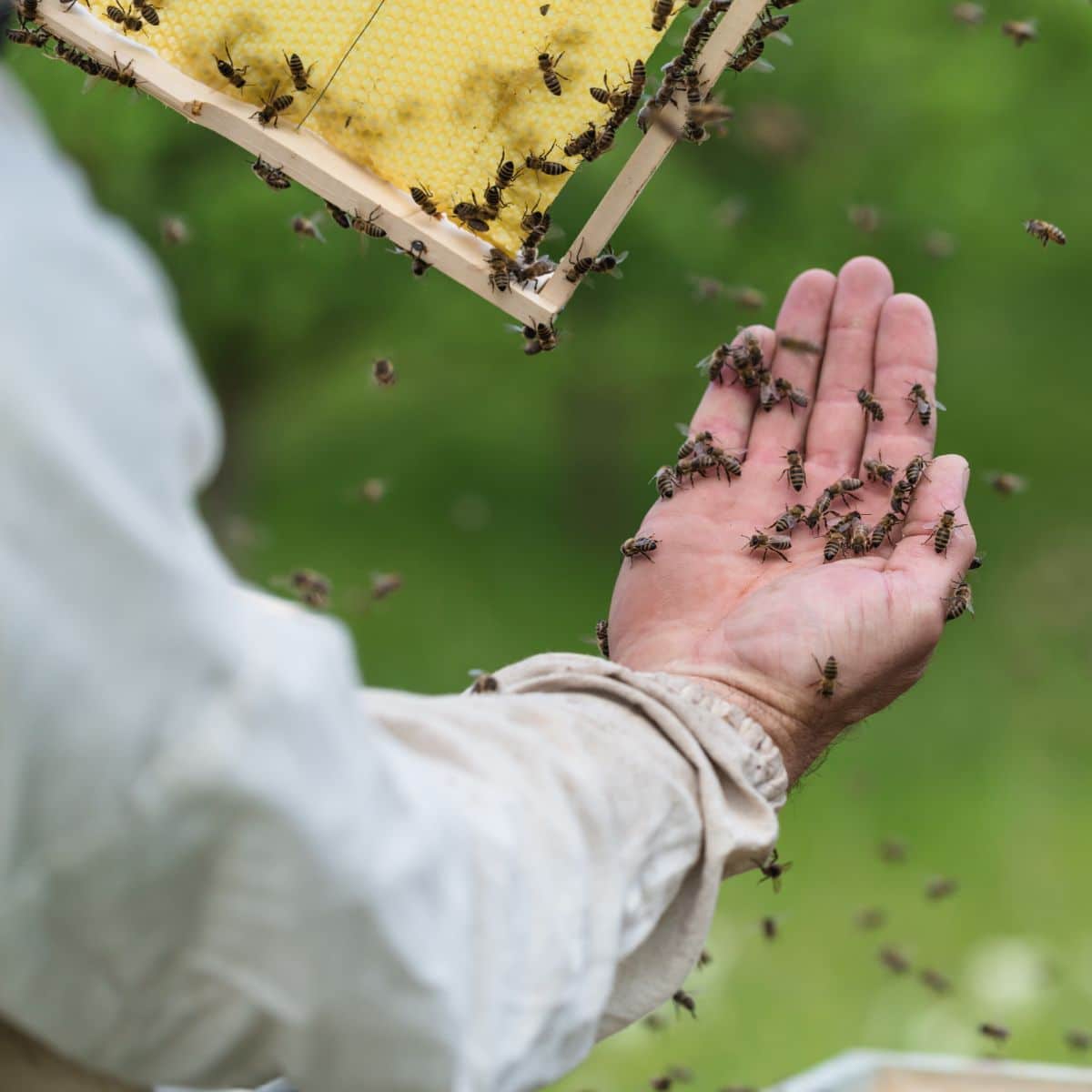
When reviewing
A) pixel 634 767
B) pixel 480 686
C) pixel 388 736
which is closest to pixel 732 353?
pixel 480 686

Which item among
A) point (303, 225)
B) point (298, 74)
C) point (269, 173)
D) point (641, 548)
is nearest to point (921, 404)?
point (641, 548)

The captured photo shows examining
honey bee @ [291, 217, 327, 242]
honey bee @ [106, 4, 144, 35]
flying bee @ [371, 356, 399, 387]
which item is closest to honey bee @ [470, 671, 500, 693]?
honey bee @ [106, 4, 144, 35]

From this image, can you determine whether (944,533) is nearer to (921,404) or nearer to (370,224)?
(921,404)

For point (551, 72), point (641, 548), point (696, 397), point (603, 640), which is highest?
point (551, 72)

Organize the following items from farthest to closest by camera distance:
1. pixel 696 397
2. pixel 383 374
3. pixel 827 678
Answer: pixel 696 397 → pixel 383 374 → pixel 827 678

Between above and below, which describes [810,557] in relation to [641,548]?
above

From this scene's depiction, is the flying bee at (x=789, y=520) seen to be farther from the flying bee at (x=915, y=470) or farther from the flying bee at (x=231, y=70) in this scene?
the flying bee at (x=231, y=70)

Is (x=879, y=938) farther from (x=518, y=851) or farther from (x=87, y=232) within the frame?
(x=87, y=232)
